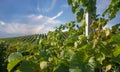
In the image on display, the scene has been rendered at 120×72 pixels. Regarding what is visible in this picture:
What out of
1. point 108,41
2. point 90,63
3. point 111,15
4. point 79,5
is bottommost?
point 90,63

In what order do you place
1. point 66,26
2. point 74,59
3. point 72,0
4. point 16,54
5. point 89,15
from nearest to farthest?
point 74,59
point 16,54
point 89,15
point 72,0
point 66,26

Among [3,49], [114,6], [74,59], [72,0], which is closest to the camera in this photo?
[74,59]

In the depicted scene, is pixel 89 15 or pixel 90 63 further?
pixel 89 15

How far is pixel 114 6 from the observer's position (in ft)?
9.83

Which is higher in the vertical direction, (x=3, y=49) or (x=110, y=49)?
(x=3, y=49)

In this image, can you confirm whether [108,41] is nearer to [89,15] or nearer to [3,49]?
[89,15]

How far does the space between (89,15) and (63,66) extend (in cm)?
179

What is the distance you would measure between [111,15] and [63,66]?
5.42 ft

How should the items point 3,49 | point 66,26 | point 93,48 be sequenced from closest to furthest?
point 93,48, point 66,26, point 3,49

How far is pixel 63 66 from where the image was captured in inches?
61.1

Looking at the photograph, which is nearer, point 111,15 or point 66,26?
point 111,15

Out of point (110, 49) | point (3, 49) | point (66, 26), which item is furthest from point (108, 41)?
point (3, 49)

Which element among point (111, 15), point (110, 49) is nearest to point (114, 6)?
point (111, 15)

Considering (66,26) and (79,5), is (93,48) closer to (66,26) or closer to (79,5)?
(79,5)
